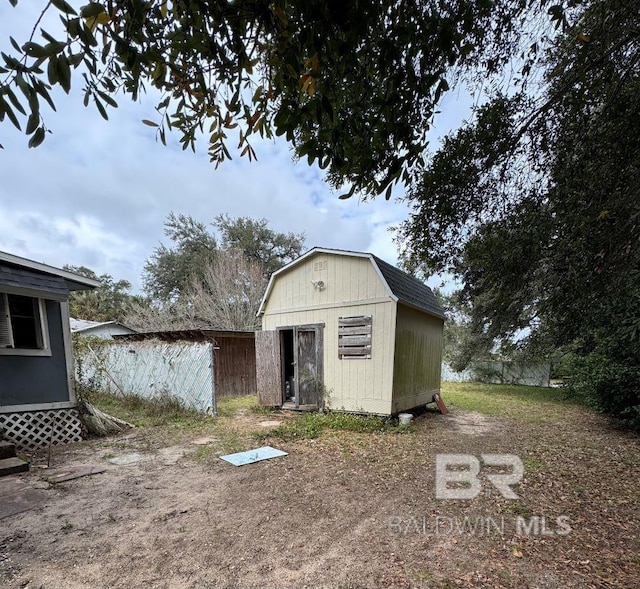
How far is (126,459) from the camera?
179 inches

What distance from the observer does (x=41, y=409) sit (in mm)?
5184

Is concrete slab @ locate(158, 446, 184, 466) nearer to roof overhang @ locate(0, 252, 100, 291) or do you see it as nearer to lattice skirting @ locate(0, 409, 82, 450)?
lattice skirting @ locate(0, 409, 82, 450)

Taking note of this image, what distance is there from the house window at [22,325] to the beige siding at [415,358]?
20.0 ft

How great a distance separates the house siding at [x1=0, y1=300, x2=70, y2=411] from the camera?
4.90 m

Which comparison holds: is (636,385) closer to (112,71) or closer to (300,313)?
(300,313)

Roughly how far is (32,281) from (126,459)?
9.95ft

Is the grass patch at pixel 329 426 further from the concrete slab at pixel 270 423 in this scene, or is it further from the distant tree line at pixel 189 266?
the distant tree line at pixel 189 266

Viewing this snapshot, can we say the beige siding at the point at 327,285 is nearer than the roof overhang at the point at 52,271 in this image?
No

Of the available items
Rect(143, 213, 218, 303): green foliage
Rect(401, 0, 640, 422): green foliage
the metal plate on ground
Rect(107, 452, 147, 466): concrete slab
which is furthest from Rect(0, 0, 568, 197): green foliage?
Rect(143, 213, 218, 303): green foliage

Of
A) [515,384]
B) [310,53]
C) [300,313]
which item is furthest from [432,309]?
[515,384]

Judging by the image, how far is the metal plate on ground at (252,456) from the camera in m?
4.41

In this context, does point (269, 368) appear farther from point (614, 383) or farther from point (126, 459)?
point (614, 383)

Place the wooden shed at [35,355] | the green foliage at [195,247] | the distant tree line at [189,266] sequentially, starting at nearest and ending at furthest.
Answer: the wooden shed at [35,355]
the distant tree line at [189,266]
the green foliage at [195,247]

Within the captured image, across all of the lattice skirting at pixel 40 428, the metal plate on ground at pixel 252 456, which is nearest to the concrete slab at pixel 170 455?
the metal plate on ground at pixel 252 456
